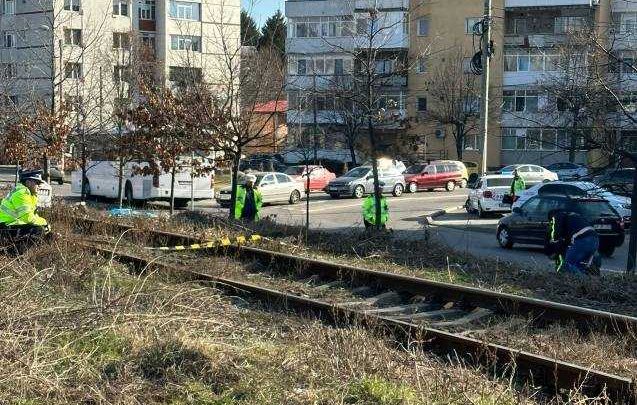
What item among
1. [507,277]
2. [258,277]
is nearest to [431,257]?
[507,277]

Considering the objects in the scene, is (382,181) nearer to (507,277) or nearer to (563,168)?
(563,168)

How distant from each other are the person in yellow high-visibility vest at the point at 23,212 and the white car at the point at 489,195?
20465 millimetres

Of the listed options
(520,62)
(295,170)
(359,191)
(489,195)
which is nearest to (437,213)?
(489,195)

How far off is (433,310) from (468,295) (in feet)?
1.35

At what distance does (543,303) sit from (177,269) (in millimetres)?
4517

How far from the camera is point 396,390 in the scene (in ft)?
17.7

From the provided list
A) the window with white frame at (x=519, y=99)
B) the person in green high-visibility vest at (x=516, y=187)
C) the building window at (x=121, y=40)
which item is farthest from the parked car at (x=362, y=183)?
the window with white frame at (x=519, y=99)

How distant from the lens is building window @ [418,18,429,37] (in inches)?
2382

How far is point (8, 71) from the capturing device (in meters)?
24.9

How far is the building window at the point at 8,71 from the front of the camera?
24.6 m

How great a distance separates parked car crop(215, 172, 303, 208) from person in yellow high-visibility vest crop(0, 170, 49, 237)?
21.8 metres

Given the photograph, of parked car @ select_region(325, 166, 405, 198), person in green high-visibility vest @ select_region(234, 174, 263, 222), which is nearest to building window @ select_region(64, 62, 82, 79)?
person in green high-visibility vest @ select_region(234, 174, 263, 222)

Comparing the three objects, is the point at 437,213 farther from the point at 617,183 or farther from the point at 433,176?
the point at 617,183

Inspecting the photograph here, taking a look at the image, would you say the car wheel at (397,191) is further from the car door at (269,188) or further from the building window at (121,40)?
the building window at (121,40)
